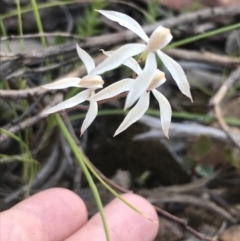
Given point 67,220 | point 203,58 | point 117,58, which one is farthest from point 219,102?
point 117,58

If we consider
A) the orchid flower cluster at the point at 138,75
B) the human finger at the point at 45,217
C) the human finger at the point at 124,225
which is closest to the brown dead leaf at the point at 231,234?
the human finger at the point at 124,225

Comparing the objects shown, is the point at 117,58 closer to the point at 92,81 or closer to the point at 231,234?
the point at 92,81

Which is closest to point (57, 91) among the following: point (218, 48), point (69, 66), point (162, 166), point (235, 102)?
point (69, 66)

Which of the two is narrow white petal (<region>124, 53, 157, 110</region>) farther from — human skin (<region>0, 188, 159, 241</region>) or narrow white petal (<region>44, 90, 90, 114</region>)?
human skin (<region>0, 188, 159, 241</region>)

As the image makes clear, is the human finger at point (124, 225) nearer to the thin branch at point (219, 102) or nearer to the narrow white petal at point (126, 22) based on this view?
the thin branch at point (219, 102)

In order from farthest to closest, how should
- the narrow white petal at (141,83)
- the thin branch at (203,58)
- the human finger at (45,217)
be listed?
1. the thin branch at (203,58)
2. the human finger at (45,217)
3. the narrow white petal at (141,83)

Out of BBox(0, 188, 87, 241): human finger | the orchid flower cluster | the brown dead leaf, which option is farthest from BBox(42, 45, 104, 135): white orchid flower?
the brown dead leaf

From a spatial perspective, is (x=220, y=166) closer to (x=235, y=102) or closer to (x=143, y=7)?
(x=235, y=102)
